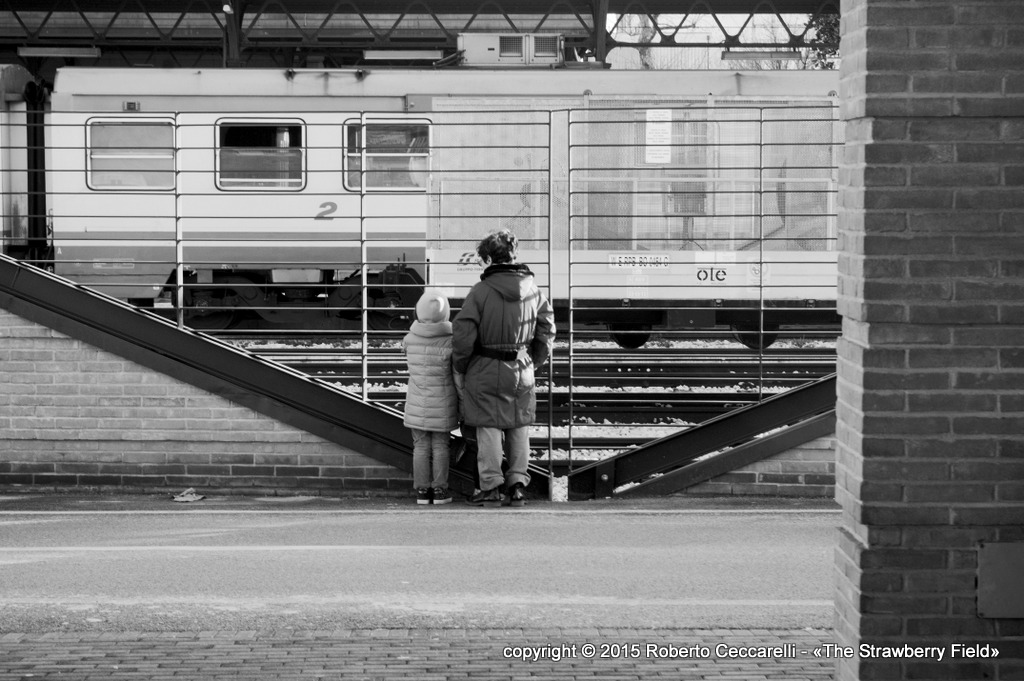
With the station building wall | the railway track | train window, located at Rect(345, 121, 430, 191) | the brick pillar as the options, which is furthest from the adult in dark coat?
train window, located at Rect(345, 121, 430, 191)

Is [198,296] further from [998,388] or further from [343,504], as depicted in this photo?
[998,388]

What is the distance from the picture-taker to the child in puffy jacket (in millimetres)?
8773

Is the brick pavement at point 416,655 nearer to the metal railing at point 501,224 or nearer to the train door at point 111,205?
the metal railing at point 501,224

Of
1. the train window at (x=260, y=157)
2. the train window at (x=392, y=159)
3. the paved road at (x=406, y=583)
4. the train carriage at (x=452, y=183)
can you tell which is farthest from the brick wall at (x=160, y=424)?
the train window at (x=260, y=157)

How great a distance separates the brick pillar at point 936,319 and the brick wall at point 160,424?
5.20 meters

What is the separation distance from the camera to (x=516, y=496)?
29.0 ft

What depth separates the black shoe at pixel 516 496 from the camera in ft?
29.0

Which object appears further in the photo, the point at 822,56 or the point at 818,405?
the point at 822,56

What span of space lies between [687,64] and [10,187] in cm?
3058

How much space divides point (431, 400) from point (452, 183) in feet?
27.0

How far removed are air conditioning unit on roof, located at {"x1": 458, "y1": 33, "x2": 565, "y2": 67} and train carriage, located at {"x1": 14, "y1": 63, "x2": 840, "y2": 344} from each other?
1.44 ft

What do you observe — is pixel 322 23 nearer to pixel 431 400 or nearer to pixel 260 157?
pixel 260 157

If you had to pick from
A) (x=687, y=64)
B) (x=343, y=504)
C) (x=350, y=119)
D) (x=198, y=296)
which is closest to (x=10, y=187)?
(x=198, y=296)

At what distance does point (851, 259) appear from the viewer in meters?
4.45
